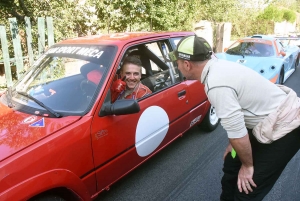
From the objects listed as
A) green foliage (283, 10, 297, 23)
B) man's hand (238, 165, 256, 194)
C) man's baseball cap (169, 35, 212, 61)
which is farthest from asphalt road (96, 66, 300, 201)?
green foliage (283, 10, 297, 23)

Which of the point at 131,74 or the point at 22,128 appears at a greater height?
the point at 131,74

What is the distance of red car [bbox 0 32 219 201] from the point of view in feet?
5.83

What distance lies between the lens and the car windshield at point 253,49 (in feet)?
21.5

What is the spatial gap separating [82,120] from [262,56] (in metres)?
5.65

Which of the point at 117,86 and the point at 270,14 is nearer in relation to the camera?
the point at 117,86

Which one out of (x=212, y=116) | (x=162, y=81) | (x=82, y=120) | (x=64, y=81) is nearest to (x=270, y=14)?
(x=212, y=116)

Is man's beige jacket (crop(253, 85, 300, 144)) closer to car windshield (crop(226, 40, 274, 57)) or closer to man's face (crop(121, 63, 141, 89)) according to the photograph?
man's face (crop(121, 63, 141, 89))

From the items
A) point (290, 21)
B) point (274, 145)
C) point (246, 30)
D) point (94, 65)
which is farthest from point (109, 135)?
point (290, 21)

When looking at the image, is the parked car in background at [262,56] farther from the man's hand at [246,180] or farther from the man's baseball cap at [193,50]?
the man's baseball cap at [193,50]

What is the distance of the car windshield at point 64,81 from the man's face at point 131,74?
36 centimetres

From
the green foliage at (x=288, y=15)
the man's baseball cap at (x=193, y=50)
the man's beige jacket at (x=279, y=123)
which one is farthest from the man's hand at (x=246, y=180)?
the green foliage at (x=288, y=15)

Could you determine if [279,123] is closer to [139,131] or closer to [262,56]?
[139,131]

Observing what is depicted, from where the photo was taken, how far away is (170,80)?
3.20m

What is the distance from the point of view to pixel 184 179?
119 inches
